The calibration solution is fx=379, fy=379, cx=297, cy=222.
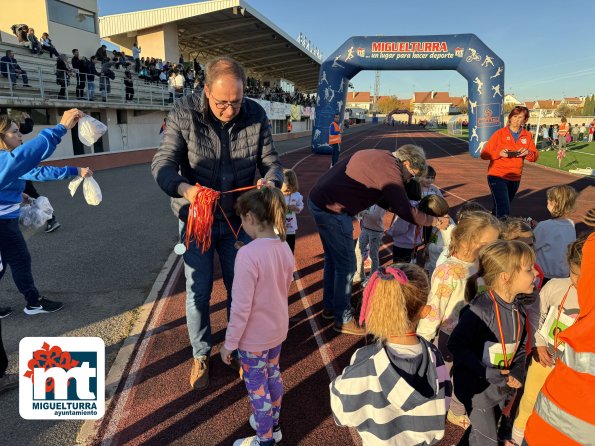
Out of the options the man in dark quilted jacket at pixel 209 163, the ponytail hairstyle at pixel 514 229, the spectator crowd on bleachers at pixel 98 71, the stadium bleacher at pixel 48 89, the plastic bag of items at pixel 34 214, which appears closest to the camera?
the man in dark quilted jacket at pixel 209 163

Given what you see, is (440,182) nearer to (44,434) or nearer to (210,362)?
(210,362)

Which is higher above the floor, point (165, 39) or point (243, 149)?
A: point (165, 39)

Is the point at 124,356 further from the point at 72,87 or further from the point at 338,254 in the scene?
the point at 72,87

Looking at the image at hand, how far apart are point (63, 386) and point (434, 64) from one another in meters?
22.7

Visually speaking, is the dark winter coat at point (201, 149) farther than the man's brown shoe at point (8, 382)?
No

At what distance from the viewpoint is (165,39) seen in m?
26.4

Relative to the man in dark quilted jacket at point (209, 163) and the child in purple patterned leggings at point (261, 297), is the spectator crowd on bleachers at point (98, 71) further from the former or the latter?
the child in purple patterned leggings at point (261, 297)

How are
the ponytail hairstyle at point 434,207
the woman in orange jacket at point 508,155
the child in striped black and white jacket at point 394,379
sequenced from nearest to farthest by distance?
the child in striped black and white jacket at point 394,379 → the ponytail hairstyle at point 434,207 → the woman in orange jacket at point 508,155

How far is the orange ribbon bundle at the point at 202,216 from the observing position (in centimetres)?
254

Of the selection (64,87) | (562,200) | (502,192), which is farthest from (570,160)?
(64,87)

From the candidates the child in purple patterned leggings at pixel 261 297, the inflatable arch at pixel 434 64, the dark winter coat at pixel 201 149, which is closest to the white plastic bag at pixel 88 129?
the dark winter coat at pixel 201 149

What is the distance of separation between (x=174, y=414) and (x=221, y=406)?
35cm

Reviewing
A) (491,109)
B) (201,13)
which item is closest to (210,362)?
(491,109)

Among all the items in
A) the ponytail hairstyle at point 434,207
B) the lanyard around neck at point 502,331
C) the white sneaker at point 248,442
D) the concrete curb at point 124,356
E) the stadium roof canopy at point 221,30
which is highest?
the stadium roof canopy at point 221,30
